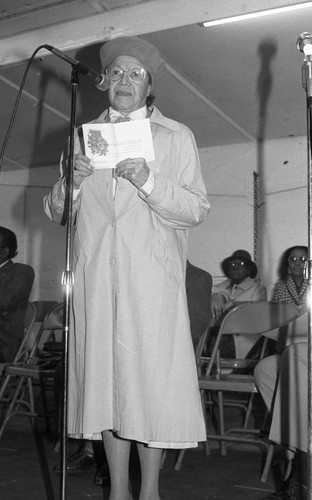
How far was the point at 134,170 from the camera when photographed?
1.96m

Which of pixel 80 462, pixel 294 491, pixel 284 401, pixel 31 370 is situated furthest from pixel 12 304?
pixel 294 491

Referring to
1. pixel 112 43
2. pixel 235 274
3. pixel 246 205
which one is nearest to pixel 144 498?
pixel 112 43

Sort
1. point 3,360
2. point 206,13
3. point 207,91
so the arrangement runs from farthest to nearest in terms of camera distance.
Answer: point 207,91 → point 3,360 → point 206,13

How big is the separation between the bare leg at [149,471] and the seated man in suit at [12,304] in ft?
8.91

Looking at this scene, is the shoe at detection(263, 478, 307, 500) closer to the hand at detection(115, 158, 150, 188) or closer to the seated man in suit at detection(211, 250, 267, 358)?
the hand at detection(115, 158, 150, 188)

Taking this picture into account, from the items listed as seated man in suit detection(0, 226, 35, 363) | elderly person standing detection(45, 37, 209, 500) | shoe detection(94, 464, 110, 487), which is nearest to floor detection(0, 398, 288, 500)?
shoe detection(94, 464, 110, 487)

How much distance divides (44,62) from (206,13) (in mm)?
1445

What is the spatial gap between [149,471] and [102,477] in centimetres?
112

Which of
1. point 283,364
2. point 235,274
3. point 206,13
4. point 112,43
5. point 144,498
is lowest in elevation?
point 144,498

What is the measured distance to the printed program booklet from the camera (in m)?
1.98

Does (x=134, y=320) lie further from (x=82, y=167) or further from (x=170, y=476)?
(x=170, y=476)

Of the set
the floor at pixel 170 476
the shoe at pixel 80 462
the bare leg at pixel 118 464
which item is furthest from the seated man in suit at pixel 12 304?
the bare leg at pixel 118 464

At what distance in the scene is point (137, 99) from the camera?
86.8 inches

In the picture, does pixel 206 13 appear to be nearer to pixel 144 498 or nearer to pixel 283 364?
pixel 283 364
